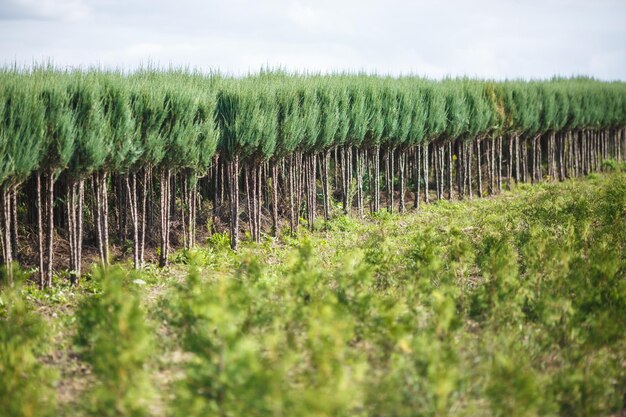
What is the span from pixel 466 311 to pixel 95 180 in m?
7.64

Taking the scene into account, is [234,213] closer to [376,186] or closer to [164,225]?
[164,225]

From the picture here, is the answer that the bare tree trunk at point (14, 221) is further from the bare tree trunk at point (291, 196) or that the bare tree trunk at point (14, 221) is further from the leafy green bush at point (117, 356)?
the bare tree trunk at point (291, 196)

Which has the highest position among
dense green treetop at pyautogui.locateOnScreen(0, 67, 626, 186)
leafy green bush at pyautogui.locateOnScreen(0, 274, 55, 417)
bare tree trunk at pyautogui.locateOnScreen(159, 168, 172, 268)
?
dense green treetop at pyautogui.locateOnScreen(0, 67, 626, 186)

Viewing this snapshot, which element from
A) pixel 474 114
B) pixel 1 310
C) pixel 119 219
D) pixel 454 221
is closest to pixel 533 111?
pixel 474 114

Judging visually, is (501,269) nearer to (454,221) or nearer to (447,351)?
(447,351)

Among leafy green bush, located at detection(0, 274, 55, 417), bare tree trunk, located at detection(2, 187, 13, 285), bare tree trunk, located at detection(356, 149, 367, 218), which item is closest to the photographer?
leafy green bush, located at detection(0, 274, 55, 417)

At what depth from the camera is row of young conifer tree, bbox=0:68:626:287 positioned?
12930mm

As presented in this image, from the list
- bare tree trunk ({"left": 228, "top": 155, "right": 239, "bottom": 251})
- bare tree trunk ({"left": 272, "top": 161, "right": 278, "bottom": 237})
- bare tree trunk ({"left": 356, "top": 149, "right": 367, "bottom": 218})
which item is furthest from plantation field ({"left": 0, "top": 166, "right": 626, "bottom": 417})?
bare tree trunk ({"left": 356, "top": 149, "right": 367, "bottom": 218})

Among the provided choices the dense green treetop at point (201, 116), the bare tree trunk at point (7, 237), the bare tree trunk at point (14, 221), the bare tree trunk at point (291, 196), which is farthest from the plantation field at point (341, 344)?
the bare tree trunk at point (291, 196)

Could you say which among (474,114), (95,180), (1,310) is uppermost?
(474,114)

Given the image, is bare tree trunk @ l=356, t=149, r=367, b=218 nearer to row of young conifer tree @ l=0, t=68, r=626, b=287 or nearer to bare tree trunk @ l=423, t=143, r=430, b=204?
row of young conifer tree @ l=0, t=68, r=626, b=287

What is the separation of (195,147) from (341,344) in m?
9.59

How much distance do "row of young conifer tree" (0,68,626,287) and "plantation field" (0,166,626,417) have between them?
2.28 meters

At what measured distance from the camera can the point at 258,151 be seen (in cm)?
1742
